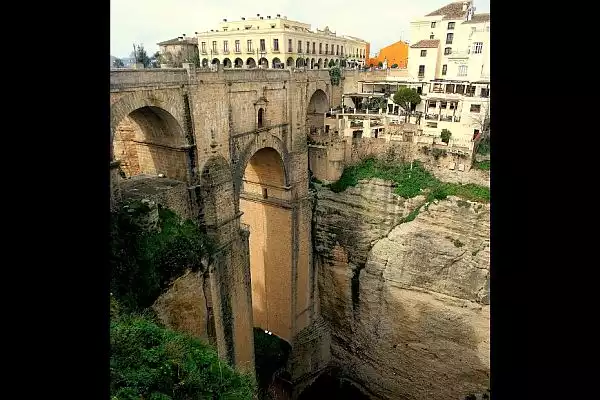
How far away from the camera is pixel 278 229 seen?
59.6 feet

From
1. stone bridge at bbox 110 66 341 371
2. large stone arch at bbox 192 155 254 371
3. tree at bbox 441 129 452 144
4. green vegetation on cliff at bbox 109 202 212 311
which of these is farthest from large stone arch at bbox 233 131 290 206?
tree at bbox 441 129 452 144

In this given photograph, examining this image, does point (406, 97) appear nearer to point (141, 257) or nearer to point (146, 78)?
point (146, 78)

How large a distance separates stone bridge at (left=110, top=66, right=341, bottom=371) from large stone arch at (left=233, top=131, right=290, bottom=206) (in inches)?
1.6

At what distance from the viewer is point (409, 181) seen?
17.9 m

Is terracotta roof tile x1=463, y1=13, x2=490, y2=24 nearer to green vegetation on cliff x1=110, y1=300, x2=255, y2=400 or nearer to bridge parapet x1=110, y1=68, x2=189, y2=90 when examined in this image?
bridge parapet x1=110, y1=68, x2=189, y2=90

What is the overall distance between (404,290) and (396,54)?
85.3ft

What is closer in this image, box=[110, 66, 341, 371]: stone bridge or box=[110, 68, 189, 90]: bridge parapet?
box=[110, 68, 189, 90]: bridge parapet

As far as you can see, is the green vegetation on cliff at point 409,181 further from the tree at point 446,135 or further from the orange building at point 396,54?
the orange building at point 396,54

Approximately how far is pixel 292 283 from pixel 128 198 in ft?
31.6

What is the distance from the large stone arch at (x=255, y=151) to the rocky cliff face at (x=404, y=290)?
3045 millimetres

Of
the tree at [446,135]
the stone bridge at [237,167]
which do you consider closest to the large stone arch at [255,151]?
the stone bridge at [237,167]

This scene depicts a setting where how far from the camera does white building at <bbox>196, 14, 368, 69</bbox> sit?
3020cm

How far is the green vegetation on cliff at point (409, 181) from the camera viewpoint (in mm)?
16781
